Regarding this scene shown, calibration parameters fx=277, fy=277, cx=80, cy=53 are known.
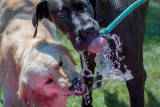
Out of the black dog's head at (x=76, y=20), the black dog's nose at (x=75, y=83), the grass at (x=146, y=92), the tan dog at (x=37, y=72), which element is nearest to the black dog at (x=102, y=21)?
the black dog's head at (x=76, y=20)

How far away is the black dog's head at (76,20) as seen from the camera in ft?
8.18

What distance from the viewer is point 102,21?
3076 millimetres

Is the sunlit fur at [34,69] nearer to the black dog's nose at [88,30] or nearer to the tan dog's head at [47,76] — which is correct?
the tan dog's head at [47,76]

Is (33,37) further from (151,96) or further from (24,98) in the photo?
(151,96)

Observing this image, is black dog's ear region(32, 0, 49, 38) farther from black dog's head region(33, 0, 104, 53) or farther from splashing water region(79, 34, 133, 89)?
splashing water region(79, 34, 133, 89)

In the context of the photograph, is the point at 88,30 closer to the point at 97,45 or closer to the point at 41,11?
the point at 97,45

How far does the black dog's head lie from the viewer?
8.18ft

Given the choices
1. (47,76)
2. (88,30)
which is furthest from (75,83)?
(88,30)

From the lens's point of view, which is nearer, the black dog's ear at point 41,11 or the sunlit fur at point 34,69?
the sunlit fur at point 34,69

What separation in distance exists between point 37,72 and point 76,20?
666 millimetres

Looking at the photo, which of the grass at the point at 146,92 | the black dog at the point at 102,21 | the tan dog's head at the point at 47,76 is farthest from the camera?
the grass at the point at 146,92

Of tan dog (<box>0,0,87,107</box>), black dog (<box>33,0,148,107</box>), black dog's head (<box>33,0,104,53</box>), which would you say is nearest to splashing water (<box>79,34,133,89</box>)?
black dog (<box>33,0,148,107</box>)

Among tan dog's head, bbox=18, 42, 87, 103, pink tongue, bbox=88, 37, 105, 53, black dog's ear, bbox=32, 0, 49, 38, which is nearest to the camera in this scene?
tan dog's head, bbox=18, 42, 87, 103

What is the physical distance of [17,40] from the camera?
289 cm
